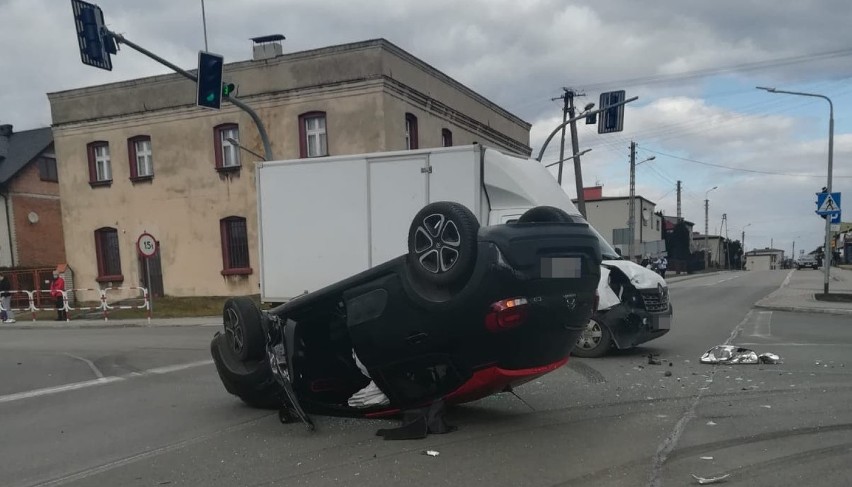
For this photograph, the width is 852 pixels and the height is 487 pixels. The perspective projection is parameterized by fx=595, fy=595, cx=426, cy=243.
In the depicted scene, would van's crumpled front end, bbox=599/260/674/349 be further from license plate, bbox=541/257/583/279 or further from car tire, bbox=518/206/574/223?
license plate, bbox=541/257/583/279

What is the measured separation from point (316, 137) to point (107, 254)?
11.7 metres

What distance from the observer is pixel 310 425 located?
5.32 metres

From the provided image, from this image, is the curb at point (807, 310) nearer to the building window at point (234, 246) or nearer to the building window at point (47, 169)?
the building window at point (234, 246)

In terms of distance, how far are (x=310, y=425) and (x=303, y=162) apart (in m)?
5.92

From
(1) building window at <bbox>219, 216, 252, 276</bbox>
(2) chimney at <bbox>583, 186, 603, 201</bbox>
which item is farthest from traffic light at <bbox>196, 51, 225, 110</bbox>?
(2) chimney at <bbox>583, 186, 603, 201</bbox>

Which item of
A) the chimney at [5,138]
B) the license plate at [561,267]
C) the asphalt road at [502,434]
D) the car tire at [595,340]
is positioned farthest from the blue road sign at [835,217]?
the chimney at [5,138]

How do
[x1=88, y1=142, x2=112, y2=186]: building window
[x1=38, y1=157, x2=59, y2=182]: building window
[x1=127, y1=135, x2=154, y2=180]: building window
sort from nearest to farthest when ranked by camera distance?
[x1=127, y1=135, x2=154, y2=180]: building window, [x1=88, y1=142, x2=112, y2=186]: building window, [x1=38, y1=157, x2=59, y2=182]: building window

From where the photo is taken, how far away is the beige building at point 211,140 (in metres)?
20.6

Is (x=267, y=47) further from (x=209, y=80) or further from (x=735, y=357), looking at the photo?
(x=735, y=357)

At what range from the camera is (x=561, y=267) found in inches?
180

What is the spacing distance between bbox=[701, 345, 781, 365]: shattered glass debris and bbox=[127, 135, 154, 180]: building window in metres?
22.2

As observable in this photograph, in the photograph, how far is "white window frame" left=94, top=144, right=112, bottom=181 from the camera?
82.0 feet

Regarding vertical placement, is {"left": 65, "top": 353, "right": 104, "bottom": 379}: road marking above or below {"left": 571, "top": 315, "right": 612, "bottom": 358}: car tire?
below

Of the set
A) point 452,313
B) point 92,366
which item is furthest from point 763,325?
point 92,366
